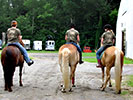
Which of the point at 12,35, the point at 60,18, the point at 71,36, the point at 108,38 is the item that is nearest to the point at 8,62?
the point at 12,35

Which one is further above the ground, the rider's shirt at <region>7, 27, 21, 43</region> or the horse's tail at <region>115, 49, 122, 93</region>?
the rider's shirt at <region>7, 27, 21, 43</region>

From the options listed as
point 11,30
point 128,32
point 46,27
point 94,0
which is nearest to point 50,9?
point 46,27

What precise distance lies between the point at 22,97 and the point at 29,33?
57858 millimetres

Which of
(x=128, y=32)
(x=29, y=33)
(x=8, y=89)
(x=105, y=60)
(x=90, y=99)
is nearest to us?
(x=90, y=99)

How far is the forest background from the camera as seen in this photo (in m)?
64.2

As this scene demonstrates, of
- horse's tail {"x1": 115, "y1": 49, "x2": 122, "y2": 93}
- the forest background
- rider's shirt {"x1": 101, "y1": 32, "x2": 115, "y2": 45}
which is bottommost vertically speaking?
horse's tail {"x1": 115, "y1": 49, "x2": 122, "y2": 93}

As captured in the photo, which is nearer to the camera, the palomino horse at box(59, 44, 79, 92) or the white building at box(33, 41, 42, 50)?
the palomino horse at box(59, 44, 79, 92)

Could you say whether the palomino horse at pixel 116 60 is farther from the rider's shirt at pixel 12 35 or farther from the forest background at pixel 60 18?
the forest background at pixel 60 18

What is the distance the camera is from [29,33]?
65.4 meters

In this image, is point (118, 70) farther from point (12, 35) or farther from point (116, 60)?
point (12, 35)

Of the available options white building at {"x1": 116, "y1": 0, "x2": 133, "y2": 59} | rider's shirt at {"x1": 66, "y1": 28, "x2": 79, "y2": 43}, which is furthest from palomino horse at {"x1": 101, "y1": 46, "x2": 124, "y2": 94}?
white building at {"x1": 116, "y1": 0, "x2": 133, "y2": 59}

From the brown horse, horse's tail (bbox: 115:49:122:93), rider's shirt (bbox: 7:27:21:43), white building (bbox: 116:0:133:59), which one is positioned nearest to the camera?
horse's tail (bbox: 115:49:122:93)

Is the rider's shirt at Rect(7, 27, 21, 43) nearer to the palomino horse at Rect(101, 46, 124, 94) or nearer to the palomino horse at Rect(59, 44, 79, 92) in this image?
the palomino horse at Rect(59, 44, 79, 92)

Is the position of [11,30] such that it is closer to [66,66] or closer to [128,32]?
[66,66]
